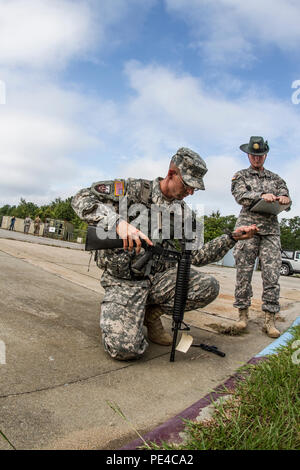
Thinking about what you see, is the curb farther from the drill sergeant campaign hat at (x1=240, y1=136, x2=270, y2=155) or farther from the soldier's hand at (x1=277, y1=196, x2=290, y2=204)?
the drill sergeant campaign hat at (x1=240, y1=136, x2=270, y2=155)

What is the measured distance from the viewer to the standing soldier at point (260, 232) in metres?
2.80

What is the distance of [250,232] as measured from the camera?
217 cm

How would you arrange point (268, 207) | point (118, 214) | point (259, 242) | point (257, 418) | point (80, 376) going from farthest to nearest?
point (259, 242), point (268, 207), point (118, 214), point (80, 376), point (257, 418)

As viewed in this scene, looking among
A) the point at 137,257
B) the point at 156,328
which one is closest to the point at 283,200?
the point at 137,257

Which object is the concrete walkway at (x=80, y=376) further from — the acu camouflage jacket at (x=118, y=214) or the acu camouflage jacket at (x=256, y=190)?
the acu camouflage jacket at (x=256, y=190)

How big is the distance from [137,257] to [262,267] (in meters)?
1.34

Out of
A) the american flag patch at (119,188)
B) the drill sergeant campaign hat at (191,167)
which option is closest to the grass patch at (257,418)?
the drill sergeant campaign hat at (191,167)

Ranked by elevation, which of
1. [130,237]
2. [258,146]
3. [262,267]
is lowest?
[262,267]

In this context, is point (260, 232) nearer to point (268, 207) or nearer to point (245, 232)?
point (268, 207)

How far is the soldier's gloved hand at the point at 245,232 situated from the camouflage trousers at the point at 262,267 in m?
0.78

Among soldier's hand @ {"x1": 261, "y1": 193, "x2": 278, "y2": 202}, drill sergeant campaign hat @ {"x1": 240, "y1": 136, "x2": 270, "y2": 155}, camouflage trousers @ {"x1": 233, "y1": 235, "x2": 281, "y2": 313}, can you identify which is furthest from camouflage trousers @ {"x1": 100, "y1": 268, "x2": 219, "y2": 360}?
drill sergeant campaign hat @ {"x1": 240, "y1": 136, "x2": 270, "y2": 155}

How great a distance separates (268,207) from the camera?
281 cm

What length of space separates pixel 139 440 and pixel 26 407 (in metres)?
0.45
